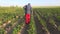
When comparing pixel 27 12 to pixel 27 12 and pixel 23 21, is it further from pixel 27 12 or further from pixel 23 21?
pixel 23 21

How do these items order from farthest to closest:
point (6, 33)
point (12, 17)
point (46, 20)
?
point (46, 20), point (12, 17), point (6, 33)

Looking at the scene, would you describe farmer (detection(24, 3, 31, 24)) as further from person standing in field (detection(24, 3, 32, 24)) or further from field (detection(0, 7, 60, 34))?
field (detection(0, 7, 60, 34))

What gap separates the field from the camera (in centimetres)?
422

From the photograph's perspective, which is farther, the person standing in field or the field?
the field

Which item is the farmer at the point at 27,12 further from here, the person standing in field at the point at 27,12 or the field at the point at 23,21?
the field at the point at 23,21

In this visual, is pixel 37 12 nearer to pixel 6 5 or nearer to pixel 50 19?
pixel 50 19

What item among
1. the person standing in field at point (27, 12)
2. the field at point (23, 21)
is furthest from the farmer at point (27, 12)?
the field at point (23, 21)

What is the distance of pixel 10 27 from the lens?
14.3ft

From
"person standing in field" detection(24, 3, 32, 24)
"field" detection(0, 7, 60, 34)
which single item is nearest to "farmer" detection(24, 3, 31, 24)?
"person standing in field" detection(24, 3, 32, 24)

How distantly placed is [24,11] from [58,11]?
69cm

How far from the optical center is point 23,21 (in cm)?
433

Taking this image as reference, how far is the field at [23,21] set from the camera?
422 centimetres

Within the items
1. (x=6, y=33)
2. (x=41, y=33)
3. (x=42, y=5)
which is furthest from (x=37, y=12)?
(x=6, y=33)

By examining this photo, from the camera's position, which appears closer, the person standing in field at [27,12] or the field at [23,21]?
the person standing in field at [27,12]
